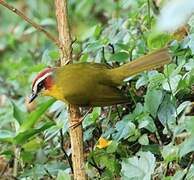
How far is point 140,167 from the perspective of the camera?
2.10 meters

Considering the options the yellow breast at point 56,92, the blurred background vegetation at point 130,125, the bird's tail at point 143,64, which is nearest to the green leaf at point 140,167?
the blurred background vegetation at point 130,125

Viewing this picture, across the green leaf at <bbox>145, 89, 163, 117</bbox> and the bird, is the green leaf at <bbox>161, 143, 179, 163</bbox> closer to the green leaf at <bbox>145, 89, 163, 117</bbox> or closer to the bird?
the green leaf at <bbox>145, 89, 163, 117</bbox>

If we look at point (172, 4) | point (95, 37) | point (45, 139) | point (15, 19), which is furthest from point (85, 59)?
point (15, 19)

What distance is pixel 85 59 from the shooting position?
3.26 meters

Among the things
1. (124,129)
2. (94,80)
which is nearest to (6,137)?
(94,80)

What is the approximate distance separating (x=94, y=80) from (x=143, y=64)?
0.85 feet

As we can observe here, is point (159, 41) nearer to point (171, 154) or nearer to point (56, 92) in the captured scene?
point (56, 92)

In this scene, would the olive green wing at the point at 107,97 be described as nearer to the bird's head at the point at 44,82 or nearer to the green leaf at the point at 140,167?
the bird's head at the point at 44,82

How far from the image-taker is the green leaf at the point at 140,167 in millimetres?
2045

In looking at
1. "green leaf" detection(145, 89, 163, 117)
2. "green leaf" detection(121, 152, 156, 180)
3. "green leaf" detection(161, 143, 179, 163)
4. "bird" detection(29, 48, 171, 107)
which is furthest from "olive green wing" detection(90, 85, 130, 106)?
"green leaf" detection(161, 143, 179, 163)

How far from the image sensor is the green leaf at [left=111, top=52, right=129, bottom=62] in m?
2.84

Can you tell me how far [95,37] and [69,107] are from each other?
101 centimetres

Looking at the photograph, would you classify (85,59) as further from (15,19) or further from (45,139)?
(15,19)

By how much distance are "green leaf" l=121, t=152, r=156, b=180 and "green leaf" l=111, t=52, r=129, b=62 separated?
31.6 inches
